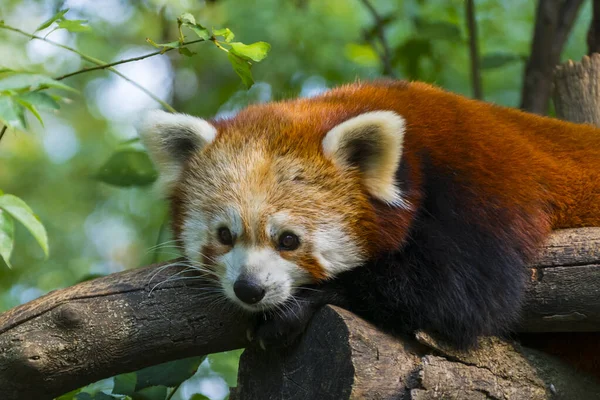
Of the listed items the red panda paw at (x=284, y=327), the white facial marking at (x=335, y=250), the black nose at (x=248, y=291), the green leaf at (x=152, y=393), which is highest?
the white facial marking at (x=335, y=250)

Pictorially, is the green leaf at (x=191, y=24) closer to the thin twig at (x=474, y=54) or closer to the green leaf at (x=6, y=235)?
the green leaf at (x=6, y=235)

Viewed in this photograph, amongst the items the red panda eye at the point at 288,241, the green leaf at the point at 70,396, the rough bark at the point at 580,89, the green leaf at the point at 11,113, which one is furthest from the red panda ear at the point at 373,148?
the rough bark at the point at 580,89

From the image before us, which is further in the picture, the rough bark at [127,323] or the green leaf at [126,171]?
the green leaf at [126,171]

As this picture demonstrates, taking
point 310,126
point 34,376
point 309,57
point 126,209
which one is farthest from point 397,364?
point 126,209

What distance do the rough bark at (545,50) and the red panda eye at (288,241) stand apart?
3.15m

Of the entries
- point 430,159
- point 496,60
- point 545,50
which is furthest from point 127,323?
point 545,50

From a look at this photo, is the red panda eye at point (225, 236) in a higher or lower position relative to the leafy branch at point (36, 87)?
lower

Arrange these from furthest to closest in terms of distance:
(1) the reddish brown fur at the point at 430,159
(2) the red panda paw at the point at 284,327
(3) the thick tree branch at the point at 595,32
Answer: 1. (3) the thick tree branch at the point at 595,32
2. (1) the reddish brown fur at the point at 430,159
3. (2) the red panda paw at the point at 284,327

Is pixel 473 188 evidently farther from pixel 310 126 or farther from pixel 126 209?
pixel 126 209

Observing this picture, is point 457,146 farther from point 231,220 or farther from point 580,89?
point 580,89

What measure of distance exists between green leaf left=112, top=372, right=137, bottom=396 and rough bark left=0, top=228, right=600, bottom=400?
457 mm

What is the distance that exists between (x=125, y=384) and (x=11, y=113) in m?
1.50

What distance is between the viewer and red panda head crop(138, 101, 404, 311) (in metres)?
3.10

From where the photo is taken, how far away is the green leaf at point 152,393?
3541 mm
